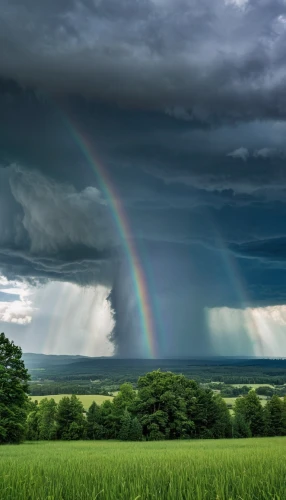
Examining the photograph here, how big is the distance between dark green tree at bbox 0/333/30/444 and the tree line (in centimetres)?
1902

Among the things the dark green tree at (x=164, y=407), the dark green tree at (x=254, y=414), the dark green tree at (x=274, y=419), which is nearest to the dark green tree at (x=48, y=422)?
the dark green tree at (x=164, y=407)

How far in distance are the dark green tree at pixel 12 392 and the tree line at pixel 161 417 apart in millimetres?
19022

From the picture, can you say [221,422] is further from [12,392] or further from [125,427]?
[12,392]

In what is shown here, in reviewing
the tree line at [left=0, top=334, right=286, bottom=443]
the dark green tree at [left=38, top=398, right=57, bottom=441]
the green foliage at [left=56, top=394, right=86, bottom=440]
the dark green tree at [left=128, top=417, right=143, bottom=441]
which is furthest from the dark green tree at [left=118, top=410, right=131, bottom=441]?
the dark green tree at [left=38, top=398, right=57, bottom=441]

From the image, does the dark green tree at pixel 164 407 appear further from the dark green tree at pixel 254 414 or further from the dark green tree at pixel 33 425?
the dark green tree at pixel 33 425

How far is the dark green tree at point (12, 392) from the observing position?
60969 millimetres

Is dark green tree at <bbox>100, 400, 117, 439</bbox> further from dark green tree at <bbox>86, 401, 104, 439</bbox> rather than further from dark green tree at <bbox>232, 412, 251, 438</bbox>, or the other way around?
dark green tree at <bbox>232, 412, 251, 438</bbox>

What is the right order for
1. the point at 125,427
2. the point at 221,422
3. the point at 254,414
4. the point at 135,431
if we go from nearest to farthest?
the point at 125,427 < the point at 135,431 < the point at 221,422 < the point at 254,414

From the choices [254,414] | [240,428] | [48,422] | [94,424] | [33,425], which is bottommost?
[33,425]

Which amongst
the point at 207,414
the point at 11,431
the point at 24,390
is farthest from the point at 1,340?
the point at 207,414

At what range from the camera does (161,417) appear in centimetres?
8612

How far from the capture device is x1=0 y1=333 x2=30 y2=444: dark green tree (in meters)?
61.0

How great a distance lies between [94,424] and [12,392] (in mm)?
31248

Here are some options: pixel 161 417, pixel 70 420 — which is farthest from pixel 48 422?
pixel 161 417
